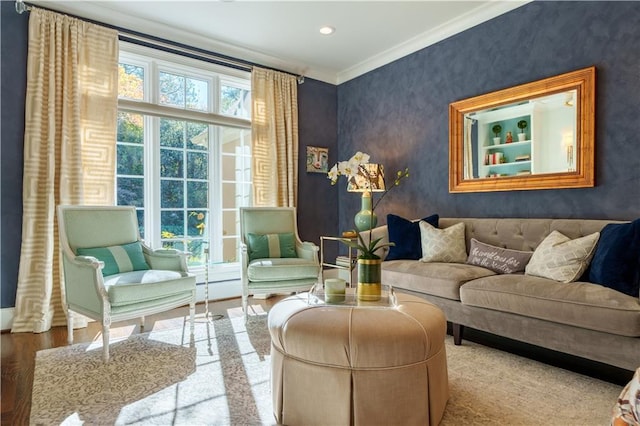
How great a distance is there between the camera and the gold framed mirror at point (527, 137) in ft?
9.14

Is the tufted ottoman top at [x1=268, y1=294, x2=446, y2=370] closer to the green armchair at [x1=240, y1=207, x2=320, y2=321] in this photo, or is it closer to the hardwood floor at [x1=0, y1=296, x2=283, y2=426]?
the hardwood floor at [x1=0, y1=296, x2=283, y2=426]

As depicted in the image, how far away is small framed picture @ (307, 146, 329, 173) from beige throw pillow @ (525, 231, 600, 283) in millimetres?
2880

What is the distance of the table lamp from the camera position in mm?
3973

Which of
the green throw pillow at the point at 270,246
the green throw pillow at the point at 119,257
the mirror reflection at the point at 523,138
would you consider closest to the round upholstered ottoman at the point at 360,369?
the green throw pillow at the point at 119,257

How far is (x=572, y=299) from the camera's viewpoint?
207 centimetres

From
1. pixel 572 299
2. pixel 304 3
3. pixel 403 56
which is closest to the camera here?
pixel 572 299

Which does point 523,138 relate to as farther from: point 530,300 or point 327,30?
point 327,30

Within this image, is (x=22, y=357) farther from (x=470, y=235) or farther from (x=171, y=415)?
(x=470, y=235)

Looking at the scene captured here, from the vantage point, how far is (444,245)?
127 inches

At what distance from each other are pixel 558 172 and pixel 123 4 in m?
3.90

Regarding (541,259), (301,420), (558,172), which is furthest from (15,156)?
(558,172)

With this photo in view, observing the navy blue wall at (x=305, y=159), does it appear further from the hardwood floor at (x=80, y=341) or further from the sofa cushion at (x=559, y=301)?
the sofa cushion at (x=559, y=301)

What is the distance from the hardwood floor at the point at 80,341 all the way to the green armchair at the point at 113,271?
0.19 meters

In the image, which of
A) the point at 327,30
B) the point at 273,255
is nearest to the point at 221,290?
the point at 273,255
